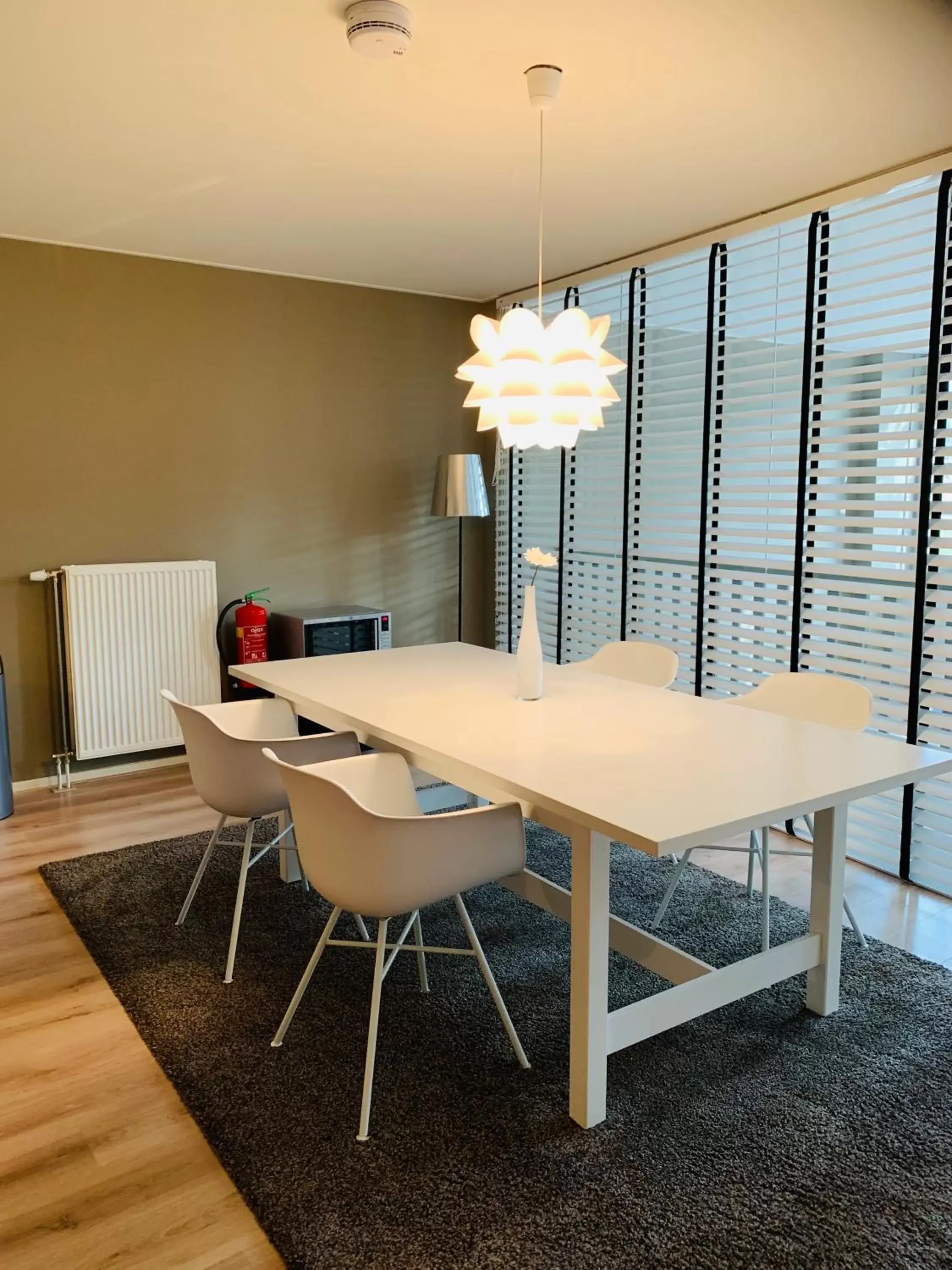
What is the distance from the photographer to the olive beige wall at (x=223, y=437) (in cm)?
451

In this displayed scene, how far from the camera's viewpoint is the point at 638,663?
373 cm

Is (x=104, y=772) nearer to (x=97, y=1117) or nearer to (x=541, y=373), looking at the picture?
(x=97, y=1117)

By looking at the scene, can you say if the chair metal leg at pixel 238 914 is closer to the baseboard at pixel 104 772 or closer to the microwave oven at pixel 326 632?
the microwave oven at pixel 326 632

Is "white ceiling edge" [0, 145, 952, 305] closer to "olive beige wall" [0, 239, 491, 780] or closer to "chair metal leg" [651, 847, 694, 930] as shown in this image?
"olive beige wall" [0, 239, 491, 780]

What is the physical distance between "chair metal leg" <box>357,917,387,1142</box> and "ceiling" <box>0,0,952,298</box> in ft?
7.39

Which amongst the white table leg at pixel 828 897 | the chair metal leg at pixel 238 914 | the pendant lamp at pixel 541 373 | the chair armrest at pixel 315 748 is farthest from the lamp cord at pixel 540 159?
the chair metal leg at pixel 238 914

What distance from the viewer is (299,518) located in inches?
210

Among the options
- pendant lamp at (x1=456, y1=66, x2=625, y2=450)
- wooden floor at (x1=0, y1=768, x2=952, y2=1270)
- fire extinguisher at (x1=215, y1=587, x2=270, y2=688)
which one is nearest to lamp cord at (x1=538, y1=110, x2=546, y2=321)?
pendant lamp at (x1=456, y1=66, x2=625, y2=450)

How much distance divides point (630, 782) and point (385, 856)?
0.57 metres

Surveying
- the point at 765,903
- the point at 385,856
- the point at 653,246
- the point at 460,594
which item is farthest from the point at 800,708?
the point at 460,594

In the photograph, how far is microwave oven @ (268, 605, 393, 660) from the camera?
4.96 metres

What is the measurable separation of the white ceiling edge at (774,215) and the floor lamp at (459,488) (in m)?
1.03

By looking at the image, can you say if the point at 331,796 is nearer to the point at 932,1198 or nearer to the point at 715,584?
the point at 932,1198

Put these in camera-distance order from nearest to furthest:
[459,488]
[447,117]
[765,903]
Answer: [765,903]
[447,117]
[459,488]
